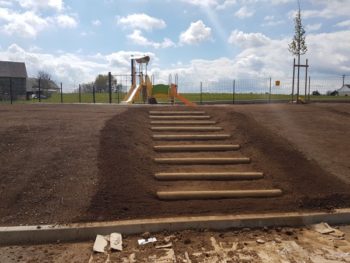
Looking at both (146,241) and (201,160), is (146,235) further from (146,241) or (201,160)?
(201,160)

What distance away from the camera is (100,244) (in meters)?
5.50

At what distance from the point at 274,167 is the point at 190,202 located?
2.32 metres

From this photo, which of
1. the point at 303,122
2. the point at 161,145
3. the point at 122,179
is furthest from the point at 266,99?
the point at 122,179

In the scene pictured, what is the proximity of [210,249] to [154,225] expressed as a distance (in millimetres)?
998

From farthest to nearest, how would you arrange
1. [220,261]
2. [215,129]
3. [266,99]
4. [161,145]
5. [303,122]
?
[266,99], [303,122], [215,129], [161,145], [220,261]

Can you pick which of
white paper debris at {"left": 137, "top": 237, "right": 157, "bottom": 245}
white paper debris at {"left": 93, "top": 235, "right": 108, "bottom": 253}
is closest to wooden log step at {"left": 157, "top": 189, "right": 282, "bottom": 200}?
white paper debris at {"left": 137, "top": 237, "right": 157, "bottom": 245}

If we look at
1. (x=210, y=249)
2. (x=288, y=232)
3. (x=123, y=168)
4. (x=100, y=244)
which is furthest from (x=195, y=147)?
(x=100, y=244)

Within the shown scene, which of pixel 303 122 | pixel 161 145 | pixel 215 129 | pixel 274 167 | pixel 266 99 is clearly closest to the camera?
pixel 274 167

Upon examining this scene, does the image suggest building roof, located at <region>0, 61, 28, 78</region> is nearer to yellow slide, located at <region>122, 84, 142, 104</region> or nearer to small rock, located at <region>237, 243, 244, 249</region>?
yellow slide, located at <region>122, 84, 142, 104</region>

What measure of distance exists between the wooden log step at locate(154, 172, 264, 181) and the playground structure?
1297 centimetres

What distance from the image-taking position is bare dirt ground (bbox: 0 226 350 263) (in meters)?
5.13

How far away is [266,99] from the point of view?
31.7m

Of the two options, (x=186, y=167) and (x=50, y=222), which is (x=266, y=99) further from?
(x=50, y=222)

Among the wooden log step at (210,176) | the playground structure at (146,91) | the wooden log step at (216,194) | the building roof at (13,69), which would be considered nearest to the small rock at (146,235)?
the wooden log step at (216,194)
